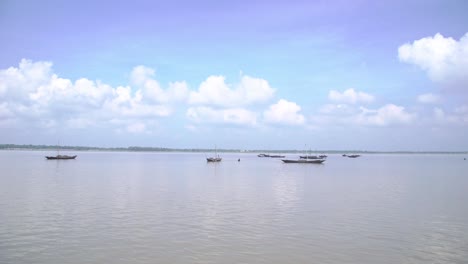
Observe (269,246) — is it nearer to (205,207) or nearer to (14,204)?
(205,207)

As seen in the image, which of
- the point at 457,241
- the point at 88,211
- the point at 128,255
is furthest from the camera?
the point at 88,211

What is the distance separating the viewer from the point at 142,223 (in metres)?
22.2

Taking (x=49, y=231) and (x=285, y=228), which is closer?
(x=49, y=231)

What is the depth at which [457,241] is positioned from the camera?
62.2ft

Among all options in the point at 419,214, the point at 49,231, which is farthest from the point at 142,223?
the point at 419,214

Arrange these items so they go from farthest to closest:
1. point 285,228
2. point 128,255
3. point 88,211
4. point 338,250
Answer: point 88,211 → point 285,228 → point 338,250 → point 128,255

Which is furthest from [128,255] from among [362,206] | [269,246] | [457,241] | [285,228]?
[362,206]

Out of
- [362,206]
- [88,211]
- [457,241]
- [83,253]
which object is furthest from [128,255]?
[362,206]

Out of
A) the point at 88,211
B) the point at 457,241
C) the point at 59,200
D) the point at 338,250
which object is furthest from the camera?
the point at 59,200

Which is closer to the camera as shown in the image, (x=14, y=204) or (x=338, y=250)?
(x=338, y=250)

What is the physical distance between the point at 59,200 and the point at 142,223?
→ 1162 centimetres

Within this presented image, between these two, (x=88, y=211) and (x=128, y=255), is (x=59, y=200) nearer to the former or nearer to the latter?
(x=88, y=211)

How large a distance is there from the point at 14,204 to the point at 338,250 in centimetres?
2344

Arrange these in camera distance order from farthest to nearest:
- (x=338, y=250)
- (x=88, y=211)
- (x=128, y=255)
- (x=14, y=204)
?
(x=14, y=204) < (x=88, y=211) < (x=338, y=250) < (x=128, y=255)
